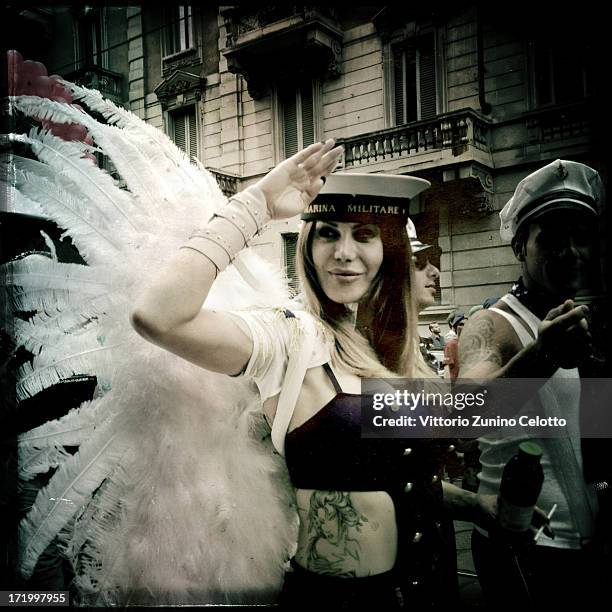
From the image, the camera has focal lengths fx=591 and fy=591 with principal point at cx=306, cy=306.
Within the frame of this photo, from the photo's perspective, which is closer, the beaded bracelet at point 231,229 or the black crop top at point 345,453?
the beaded bracelet at point 231,229

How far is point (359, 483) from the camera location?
1.99 meters

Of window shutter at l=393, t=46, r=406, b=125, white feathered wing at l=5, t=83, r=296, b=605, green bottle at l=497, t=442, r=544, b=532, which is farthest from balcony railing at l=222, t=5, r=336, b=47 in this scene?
green bottle at l=497, t=442, r=544, b=532

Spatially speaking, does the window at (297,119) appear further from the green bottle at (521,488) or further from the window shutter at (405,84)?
the green bottle at (521,488)

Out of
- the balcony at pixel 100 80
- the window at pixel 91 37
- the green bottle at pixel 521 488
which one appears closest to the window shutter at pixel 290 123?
the balcony at pixel 100 80

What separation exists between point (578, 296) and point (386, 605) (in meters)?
1.23

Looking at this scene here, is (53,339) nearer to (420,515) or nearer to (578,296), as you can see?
(420,515)

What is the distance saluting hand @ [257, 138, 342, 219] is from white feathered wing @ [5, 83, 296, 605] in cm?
27

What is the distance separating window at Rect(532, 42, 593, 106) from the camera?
78.2 inches

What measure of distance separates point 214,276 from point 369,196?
65 cm

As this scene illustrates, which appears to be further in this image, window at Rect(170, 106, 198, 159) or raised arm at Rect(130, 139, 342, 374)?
window at Rect(170, 106, 198, 159)

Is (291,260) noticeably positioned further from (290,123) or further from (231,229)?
(290,123)

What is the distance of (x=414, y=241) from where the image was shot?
2074 mm

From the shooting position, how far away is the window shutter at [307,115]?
7.29 ft

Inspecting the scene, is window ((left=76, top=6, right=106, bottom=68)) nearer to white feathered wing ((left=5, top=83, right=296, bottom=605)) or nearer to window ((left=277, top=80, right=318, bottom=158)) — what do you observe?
white feathered wing ((left=5, top=83, right=296, bottom=605))
